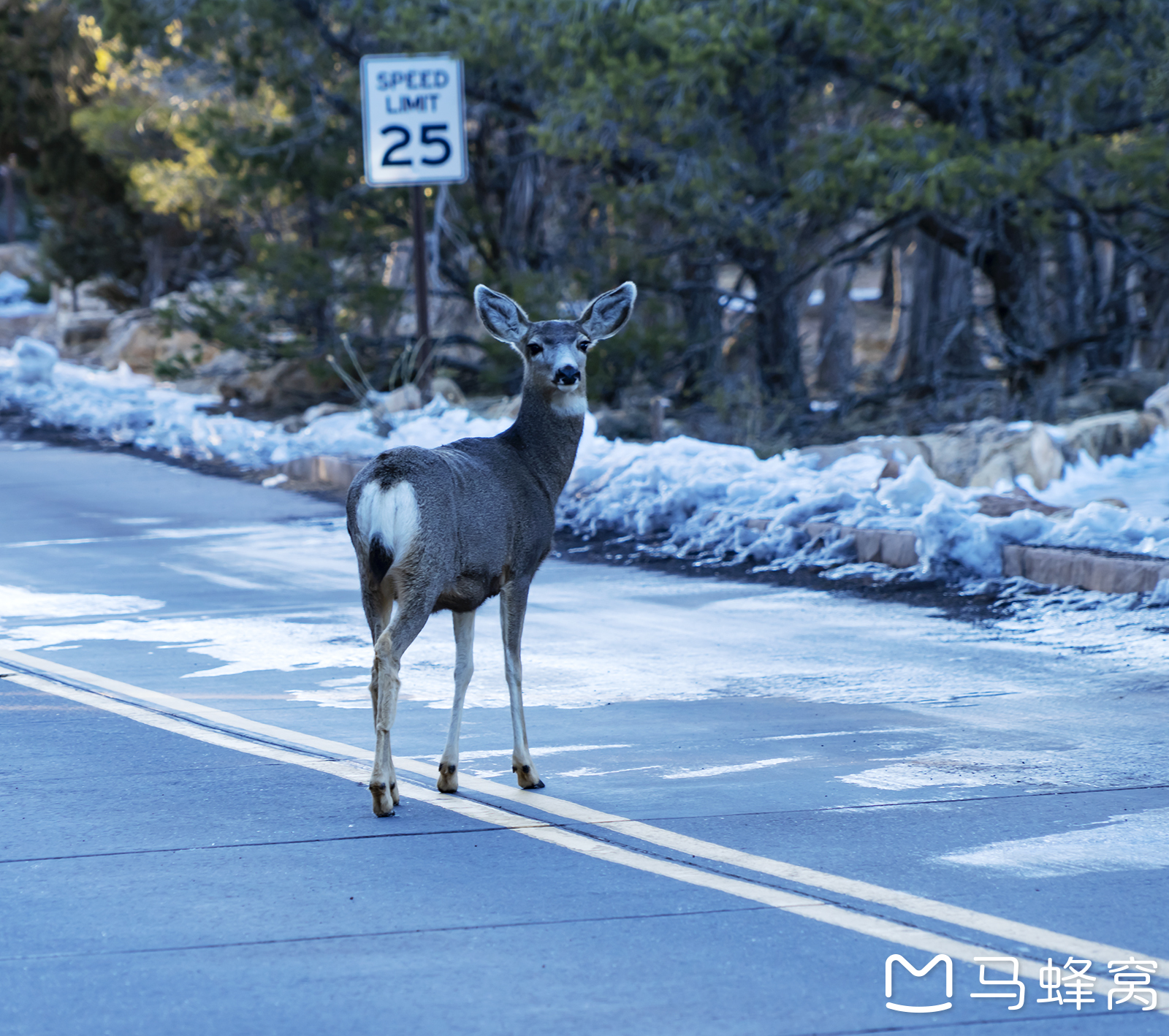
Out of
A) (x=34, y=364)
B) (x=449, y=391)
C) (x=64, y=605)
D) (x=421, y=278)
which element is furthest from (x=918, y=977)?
(x=34, y=364)

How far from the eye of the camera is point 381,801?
20.8 ft

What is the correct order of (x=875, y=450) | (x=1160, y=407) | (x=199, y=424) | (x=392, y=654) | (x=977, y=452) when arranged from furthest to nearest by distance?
(x=199, y=424) < (x=1160, y=407) < (x=875, y=450) < (x=977, y=452) < (x=392, y=654)

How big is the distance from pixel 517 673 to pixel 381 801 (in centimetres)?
78

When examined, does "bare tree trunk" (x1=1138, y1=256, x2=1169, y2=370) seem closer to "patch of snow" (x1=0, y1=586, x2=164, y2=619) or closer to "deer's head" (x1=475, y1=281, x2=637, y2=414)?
"patch of snow" (x1=0, y1=586, x2=164, y2=619)

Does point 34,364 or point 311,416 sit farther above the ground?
point 34,364

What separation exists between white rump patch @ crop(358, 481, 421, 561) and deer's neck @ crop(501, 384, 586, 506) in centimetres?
104

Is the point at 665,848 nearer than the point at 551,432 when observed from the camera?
Yes

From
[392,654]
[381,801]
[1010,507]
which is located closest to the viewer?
[392,654]

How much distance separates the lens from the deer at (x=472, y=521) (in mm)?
6238

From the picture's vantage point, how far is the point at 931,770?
6945 millimetres

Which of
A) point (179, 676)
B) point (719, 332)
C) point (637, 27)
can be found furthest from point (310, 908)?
point (719, 332)

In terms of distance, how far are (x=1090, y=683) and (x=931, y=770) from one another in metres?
1.97

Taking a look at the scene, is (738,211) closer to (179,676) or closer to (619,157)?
(619,157)

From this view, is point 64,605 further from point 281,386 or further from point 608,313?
point 281,386
